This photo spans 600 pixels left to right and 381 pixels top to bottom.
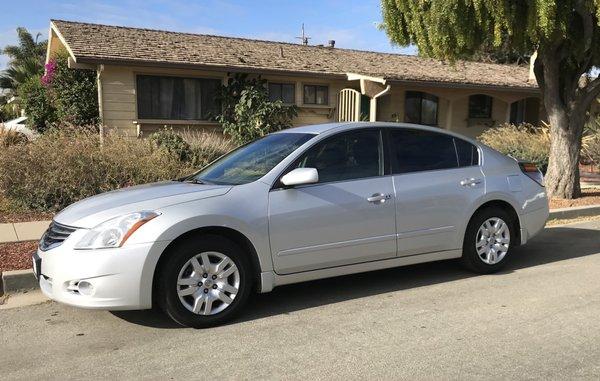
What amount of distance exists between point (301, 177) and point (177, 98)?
11070 millimetres

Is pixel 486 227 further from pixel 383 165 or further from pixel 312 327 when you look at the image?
pixel 312 327

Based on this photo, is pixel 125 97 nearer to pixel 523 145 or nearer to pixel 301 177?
pixel 523 145

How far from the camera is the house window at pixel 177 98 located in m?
14.6

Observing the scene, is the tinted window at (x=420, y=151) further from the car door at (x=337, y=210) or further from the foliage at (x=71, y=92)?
the foliage at (x=71, y=92)

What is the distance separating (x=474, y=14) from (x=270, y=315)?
633 cm

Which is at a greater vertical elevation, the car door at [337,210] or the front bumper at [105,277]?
the car door at [337,210]

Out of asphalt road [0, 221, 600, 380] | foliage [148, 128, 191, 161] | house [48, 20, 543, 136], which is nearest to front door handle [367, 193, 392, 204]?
asphalt road [0, 221, 600, 380]

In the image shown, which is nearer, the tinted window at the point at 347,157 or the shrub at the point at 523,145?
Result: the tinted window at the point at 347,157

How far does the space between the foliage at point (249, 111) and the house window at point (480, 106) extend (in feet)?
26.2

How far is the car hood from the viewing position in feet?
14.6

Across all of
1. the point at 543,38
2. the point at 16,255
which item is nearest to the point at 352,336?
the point at 16,255

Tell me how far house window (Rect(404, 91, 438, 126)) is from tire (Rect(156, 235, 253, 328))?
50.8ft

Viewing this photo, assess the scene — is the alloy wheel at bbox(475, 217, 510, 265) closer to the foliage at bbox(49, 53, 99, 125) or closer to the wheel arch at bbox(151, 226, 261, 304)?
the wheel arch at bbox(151, 226, 261, 304)

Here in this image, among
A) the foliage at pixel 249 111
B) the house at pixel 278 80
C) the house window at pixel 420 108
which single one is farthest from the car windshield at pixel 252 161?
the house window at pixel 420 108
